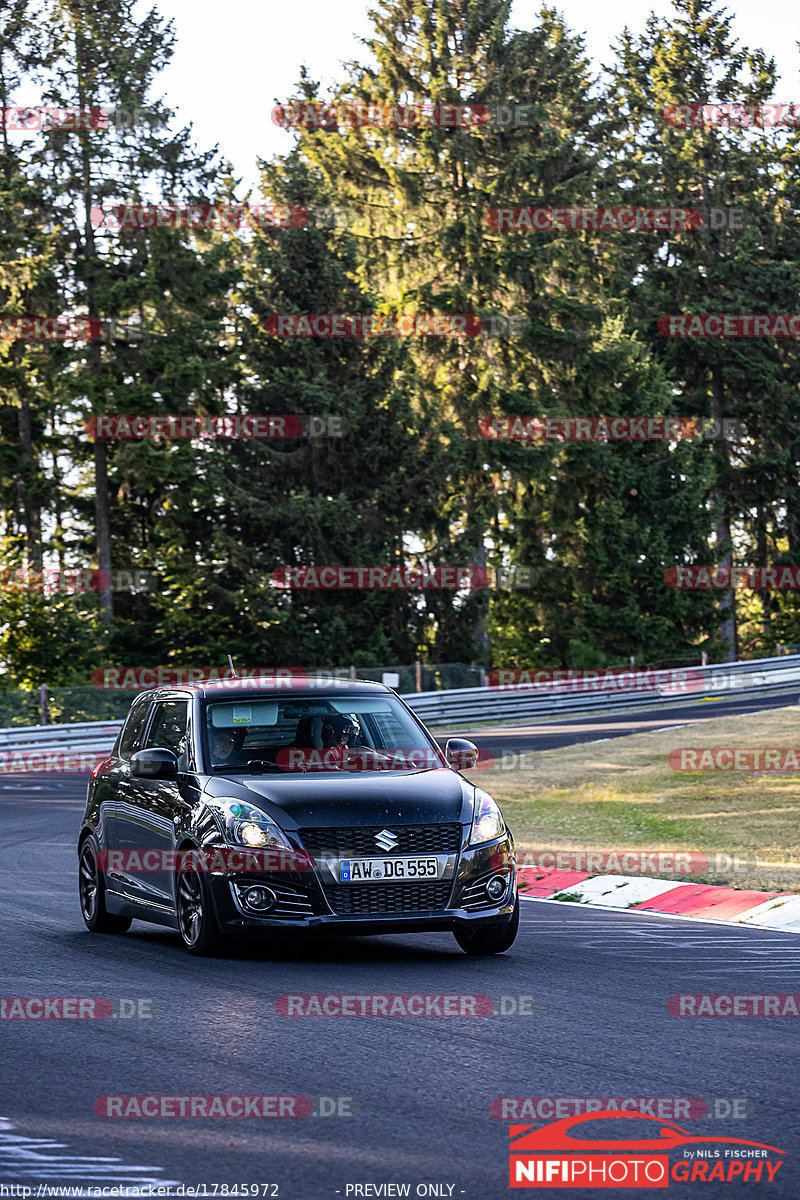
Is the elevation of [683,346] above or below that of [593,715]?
above

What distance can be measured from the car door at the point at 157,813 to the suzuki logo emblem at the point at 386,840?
1381 millimetres

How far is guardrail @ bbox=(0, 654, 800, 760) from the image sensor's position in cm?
3234

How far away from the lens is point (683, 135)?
206ft

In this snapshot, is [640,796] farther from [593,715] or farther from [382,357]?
[382,357]

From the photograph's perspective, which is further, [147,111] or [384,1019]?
[147,111]

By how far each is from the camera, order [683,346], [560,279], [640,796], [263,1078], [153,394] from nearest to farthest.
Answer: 1. [263,1078]
2. [640,796]
3. [153,394]
4. [560,279]
5. [683,346]

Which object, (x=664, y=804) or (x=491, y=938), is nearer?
(x=491, y=938)

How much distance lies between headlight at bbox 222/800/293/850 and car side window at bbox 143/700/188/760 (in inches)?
41.9

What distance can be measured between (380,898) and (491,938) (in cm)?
104

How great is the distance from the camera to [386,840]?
9.05m

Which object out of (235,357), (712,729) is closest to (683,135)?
(235,357)

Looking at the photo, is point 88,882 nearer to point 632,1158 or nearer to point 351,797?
point 351,797

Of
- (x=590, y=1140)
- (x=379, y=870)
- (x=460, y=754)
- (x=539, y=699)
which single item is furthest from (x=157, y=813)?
(x=539, y=699)

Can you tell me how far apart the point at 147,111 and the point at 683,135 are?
2626 cm
